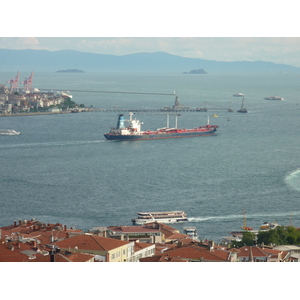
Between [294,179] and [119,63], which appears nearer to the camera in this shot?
[294,179]

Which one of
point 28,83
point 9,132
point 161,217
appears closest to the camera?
point 161,217

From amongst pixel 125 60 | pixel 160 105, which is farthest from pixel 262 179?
pixel 125 60

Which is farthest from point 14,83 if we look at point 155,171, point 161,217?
point 161,217

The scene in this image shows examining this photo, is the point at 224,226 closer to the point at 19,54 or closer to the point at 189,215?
the point at 189,215

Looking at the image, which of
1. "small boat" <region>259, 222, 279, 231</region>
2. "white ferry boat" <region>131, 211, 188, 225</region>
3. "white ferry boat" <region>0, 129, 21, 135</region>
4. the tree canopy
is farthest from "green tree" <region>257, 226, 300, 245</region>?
"white ferry boat" <region>0, 129, 21, 135</region>

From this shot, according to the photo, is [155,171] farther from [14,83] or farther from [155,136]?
[14,83]

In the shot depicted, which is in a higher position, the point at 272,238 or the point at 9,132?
the point at 9,132

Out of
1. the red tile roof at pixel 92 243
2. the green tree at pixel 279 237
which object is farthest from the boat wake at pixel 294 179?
the red tile roof at pixel 92 243
